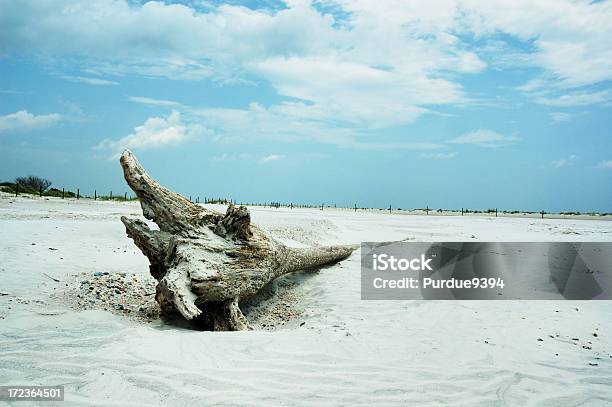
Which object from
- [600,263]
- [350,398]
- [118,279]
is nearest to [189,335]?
[350,398]

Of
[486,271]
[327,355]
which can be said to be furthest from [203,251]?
[486,271]

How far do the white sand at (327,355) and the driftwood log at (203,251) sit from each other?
0.56 metres

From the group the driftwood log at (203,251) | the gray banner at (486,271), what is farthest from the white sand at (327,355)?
the gray banner at (486,271)

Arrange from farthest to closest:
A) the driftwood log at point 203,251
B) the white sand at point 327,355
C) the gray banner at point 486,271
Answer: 1. the gray banner at point 486,271
2. the driftwood log at point 203,251
3. the white sand at point 327,355

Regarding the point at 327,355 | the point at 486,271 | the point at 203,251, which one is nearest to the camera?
the point at 327,355

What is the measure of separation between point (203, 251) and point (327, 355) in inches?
92.1

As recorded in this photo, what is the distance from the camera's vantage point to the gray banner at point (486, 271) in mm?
8141

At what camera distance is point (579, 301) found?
7.71 metres

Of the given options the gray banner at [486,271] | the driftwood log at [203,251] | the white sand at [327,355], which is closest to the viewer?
the white sand at [327,355]

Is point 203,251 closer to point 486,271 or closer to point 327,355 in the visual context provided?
point 327,355

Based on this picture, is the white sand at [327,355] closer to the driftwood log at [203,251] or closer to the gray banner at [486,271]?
the driftwood log at [203,251]

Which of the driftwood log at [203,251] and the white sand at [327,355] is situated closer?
the white sand at [327,355]

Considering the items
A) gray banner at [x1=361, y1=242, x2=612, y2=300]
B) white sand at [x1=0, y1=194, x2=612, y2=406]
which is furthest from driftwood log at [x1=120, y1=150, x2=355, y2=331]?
gray banner at [x1=361, y1=242, x2=612, y2=300]

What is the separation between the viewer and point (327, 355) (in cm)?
447
